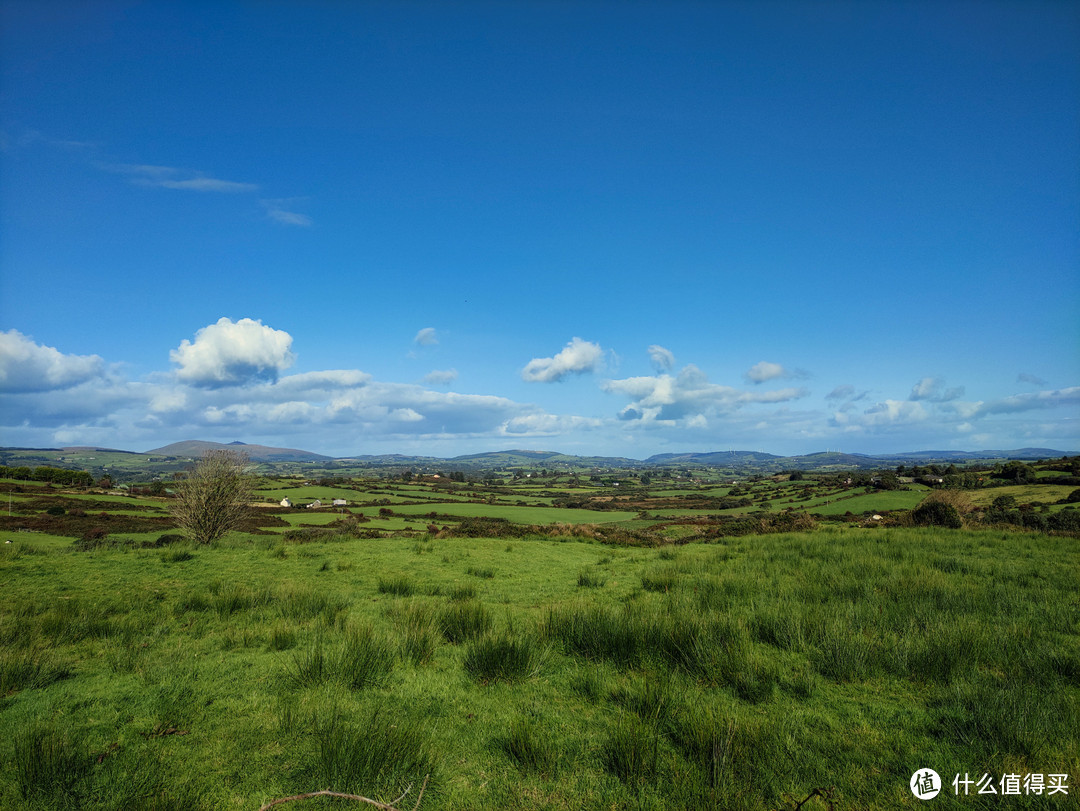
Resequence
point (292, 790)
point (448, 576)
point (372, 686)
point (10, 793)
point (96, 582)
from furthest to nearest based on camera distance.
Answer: point (448, 576) < point (96, 582) < point (372, 686) < point (292, 790) < point (10, 793)

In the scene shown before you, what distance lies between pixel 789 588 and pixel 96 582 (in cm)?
1550

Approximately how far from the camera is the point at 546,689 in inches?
212

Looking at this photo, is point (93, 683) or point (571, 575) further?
point (571, 575)

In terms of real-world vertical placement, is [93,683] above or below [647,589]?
above

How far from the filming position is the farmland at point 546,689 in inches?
140

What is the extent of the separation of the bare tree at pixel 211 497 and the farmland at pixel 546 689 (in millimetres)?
10832

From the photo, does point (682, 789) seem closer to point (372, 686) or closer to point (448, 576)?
point (372, 686)

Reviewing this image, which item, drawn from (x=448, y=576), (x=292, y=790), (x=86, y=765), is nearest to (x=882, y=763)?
(x=292, y=790)

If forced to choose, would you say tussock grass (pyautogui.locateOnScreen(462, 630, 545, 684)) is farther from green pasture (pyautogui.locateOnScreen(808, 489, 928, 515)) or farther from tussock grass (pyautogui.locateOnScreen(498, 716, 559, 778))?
green pasture (pyautogui.locateOnScreen(808, 489, 928, 515))

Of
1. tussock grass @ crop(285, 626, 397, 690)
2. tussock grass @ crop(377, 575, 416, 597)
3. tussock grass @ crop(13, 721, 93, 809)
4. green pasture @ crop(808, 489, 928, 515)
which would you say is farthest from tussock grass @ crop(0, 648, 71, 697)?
green pasture @ crop(808, 489, 928, 515)

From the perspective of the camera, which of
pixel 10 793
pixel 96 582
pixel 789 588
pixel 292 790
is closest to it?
pixel 10 793

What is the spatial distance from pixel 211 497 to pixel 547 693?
2291cm

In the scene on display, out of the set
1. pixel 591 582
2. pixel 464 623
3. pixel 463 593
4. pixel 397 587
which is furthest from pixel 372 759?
pixel 591 582

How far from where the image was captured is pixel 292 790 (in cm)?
359
